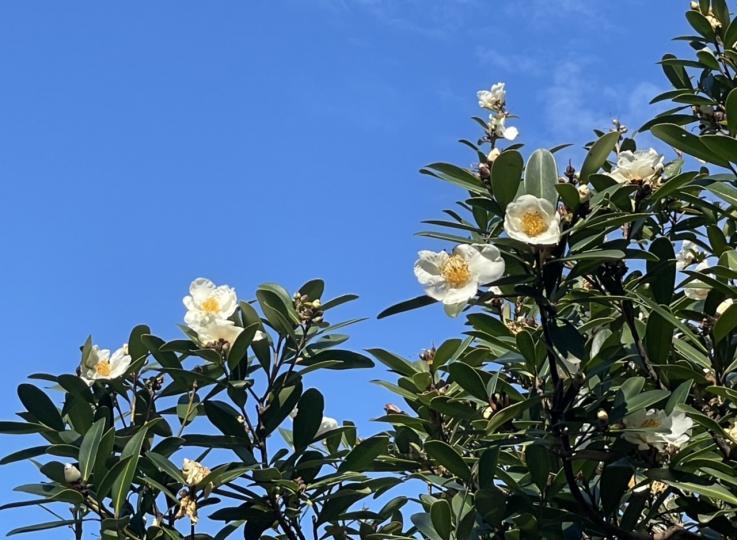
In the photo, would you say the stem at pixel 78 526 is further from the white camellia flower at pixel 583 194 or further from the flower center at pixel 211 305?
the white camellia flower at pixel 583 194

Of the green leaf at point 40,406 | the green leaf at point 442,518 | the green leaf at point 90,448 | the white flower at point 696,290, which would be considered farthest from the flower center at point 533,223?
the green leaf at point 40,406

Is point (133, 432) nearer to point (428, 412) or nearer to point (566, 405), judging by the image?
point (428, 412)

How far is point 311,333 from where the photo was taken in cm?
205

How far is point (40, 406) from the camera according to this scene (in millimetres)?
1985

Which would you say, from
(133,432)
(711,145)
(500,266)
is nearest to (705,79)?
(711,145)

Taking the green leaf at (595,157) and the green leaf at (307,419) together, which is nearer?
the green leaf at (595,157)

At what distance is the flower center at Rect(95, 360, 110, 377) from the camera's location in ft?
6.61

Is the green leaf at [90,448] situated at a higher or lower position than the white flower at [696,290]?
lower

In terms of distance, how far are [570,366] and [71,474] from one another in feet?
3.22

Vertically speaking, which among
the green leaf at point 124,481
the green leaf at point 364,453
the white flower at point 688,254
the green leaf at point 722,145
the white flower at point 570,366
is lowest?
the white flower at point 570,366

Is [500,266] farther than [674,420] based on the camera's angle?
No

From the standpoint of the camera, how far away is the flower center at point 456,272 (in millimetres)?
1587

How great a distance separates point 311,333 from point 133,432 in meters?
0.45

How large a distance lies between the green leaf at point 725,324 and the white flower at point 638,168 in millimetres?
310
